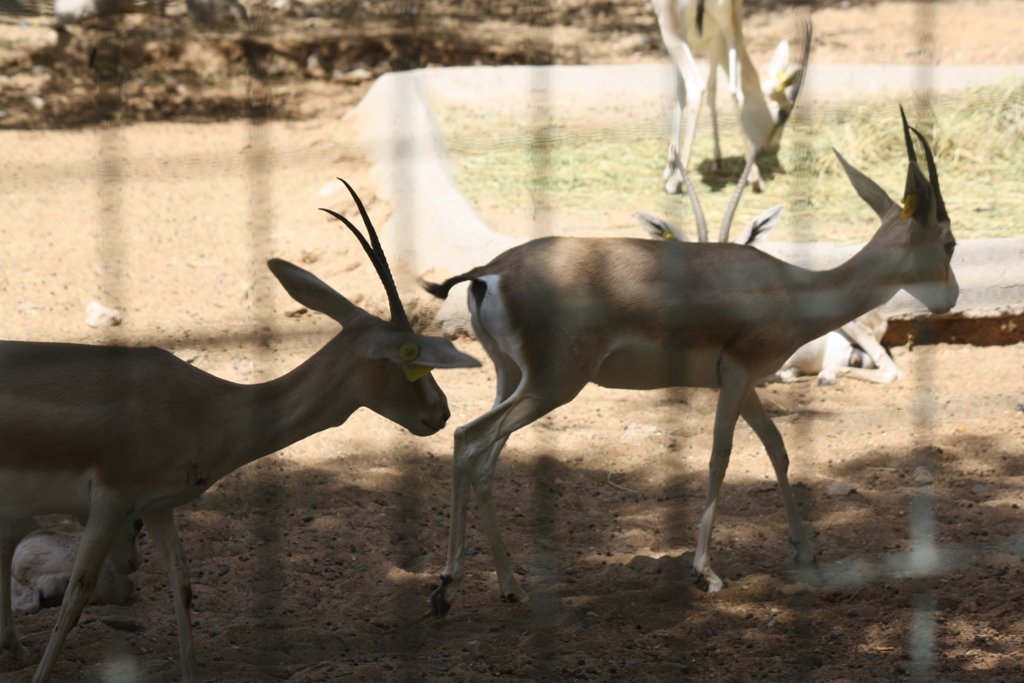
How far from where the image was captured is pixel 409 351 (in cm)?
273

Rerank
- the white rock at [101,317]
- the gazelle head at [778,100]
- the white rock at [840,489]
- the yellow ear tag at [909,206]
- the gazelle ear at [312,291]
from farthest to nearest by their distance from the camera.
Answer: the gazelle head at [778,100] → the white rock at [101,317] → the white rock at [840,489] → the yellow ear tag at [909,206] → the gazelle ear at [312,291]

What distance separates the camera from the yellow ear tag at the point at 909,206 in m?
3.67

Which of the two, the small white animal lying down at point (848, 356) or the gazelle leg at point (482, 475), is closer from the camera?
the gazelle leg at point (482, 475)

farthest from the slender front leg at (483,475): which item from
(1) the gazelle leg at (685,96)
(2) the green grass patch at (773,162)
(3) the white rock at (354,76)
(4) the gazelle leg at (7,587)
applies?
(3) the white rock at (354,76)

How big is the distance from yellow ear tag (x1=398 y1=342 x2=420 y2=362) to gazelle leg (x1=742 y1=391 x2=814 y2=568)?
1.52m

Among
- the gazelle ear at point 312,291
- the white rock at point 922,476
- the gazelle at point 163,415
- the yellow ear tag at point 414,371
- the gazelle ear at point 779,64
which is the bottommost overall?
the white rock at point 922,476

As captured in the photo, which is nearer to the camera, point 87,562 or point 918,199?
point 87,562

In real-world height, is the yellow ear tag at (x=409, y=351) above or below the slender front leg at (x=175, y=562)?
above

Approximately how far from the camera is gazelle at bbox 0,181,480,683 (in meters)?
2.71

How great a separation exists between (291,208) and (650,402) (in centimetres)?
323

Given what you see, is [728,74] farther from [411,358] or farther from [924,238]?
[411,358]

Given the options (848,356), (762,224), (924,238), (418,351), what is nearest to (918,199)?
(924,238)

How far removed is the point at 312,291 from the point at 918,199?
205 cm

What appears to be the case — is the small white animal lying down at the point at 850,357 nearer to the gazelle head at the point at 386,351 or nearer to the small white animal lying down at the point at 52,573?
the gazelle head at the point at 386,351
